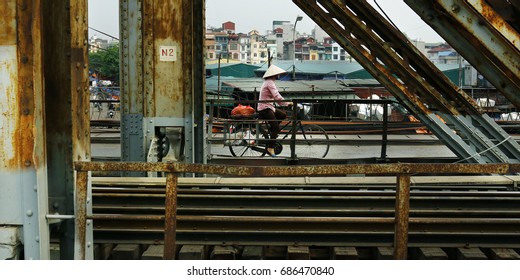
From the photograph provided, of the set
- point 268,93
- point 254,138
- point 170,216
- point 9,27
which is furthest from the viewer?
point 254,138

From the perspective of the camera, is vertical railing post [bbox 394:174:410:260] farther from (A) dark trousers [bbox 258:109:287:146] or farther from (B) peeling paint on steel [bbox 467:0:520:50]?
(A) dark trousers [bbox 258:109:287:146]

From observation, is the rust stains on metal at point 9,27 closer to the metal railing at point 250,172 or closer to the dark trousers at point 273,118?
the metal railing at point 250,172

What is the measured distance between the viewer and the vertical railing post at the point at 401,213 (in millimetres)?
4766

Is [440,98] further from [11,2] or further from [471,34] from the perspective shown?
[11,2]

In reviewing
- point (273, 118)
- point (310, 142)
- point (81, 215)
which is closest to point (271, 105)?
point (273, 118)

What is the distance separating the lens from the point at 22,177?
Answer: 4.63m

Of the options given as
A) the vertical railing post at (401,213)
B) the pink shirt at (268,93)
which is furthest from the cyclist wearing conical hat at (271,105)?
the vertical railing post at (401,213)

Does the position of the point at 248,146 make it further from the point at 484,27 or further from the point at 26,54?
the point at 26,54

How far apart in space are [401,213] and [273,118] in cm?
955

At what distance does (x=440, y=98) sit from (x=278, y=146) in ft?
16.4

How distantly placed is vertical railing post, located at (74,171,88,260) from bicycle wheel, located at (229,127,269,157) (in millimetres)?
9343

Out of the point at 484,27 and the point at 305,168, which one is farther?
the point at 484,27

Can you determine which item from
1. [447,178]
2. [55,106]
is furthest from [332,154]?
[55,106]

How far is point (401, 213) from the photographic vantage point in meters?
4.84
